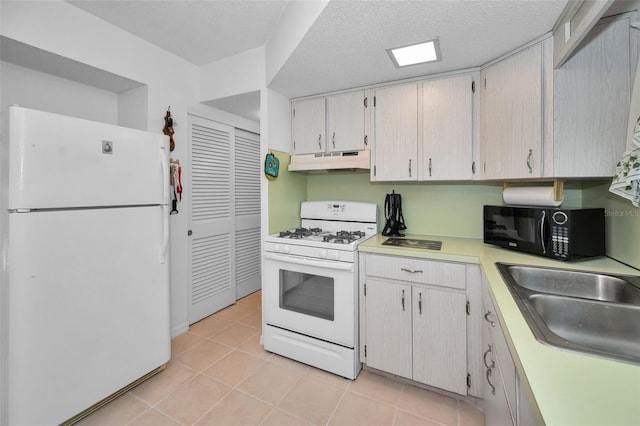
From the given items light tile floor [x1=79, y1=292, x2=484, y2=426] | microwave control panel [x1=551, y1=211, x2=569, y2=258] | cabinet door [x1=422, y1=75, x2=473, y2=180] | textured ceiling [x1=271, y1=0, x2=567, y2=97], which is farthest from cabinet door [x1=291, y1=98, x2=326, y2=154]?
light tile floor [x1=79, y1=292, x2=484, y2=426]

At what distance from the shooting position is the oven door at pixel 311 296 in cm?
191

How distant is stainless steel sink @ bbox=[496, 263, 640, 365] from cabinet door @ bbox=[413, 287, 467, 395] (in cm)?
54

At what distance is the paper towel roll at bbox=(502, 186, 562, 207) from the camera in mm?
1611

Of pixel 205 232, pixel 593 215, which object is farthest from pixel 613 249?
pixel 205 232

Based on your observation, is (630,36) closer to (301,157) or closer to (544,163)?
(544,163)

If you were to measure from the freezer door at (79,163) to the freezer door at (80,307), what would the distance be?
0.28 ft

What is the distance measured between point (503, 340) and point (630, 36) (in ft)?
5.18

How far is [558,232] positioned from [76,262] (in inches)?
103

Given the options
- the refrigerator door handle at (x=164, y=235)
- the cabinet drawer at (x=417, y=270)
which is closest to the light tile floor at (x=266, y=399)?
the cabinet drawer at (x=417, y=270)

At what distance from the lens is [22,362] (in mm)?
1313

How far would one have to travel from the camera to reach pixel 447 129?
6.59 feet

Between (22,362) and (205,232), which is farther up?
(205,232)

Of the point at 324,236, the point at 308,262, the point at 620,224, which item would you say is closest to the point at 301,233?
the point at 324,236

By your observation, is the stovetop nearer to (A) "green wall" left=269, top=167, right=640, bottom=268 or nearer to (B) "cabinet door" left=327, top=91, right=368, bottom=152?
(A) "green wall" left=269, top=167, right=640, bottom=268
